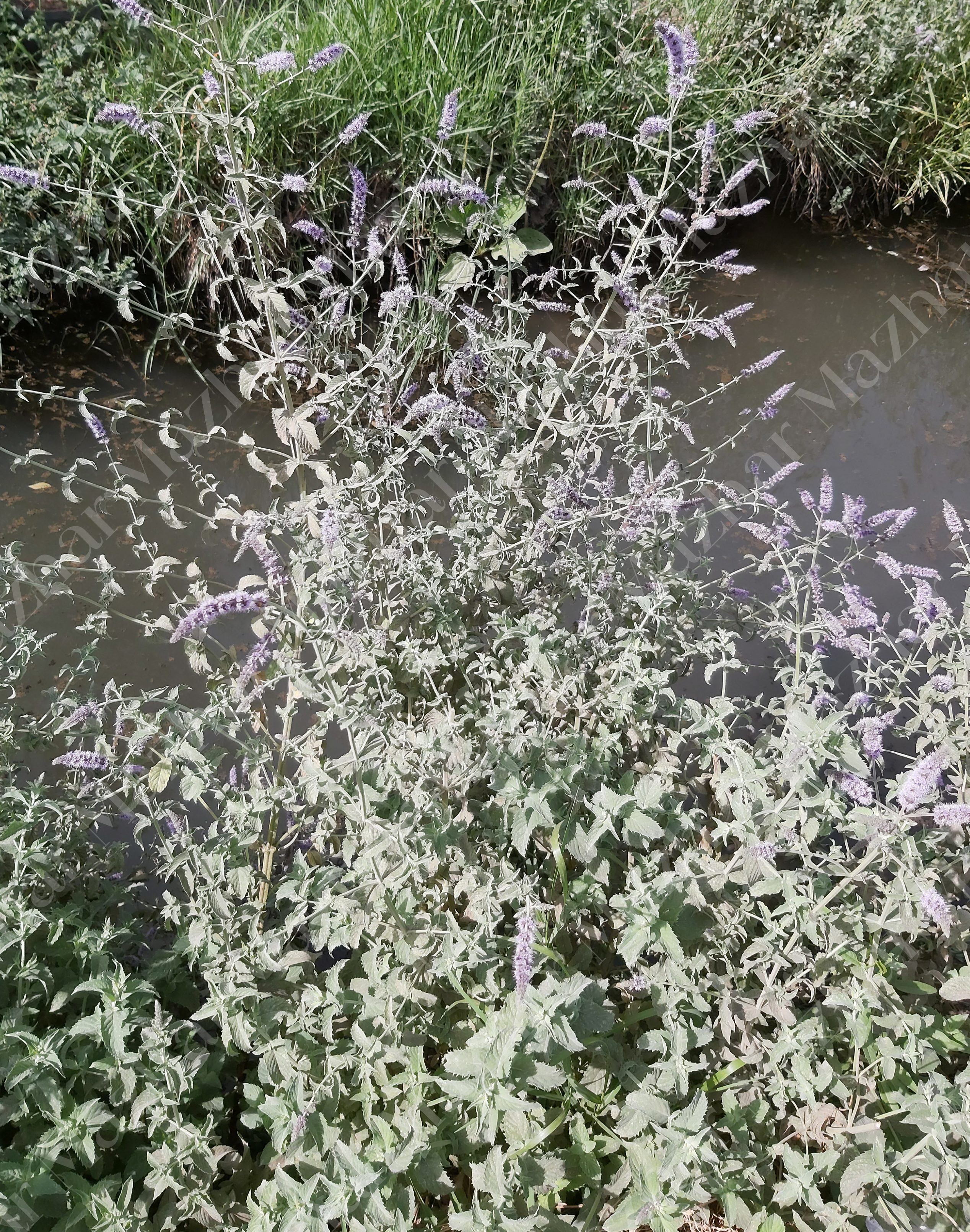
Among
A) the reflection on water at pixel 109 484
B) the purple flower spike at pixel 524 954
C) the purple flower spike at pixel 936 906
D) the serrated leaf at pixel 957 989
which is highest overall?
the purple flower spike at pixel 936 906

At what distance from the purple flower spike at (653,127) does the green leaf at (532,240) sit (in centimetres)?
194

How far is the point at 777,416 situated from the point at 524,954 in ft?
10.6

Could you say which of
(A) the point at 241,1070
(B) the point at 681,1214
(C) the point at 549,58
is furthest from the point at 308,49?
(B) the point at 681,1214

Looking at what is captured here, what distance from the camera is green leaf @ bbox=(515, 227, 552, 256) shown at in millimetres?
3877

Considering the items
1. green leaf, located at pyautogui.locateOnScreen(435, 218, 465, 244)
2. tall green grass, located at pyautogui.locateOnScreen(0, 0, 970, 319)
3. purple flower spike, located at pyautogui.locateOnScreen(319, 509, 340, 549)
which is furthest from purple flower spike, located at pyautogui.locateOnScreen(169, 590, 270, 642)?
green leaf, located at pyautogui.locateOnScreen(435, 218, 465, 244)

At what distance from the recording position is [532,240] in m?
4.02

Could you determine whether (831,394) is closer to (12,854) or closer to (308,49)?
(308,49)

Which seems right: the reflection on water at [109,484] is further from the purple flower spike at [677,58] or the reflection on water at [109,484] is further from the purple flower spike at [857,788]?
the purple flower spike at [857,788]

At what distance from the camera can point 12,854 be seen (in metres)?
1.59

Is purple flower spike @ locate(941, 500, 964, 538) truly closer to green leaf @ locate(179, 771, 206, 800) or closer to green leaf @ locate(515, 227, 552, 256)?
green leaf @ locate(179, 771, 206, 800)

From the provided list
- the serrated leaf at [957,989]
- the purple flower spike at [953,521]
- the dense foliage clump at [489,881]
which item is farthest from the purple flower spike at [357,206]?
the serrated leaf at [957,989]

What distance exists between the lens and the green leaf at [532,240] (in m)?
3.88

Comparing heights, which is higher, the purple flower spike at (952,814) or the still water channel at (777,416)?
the purple flower spike at (952,814)

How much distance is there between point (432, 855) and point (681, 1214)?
25.1 inches
